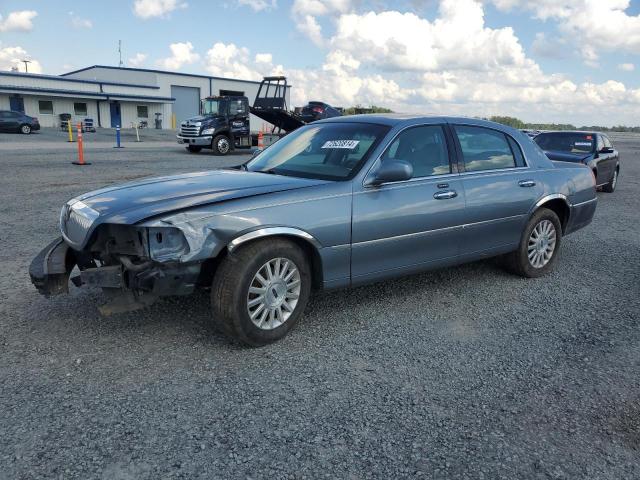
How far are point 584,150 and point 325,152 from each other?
946cm

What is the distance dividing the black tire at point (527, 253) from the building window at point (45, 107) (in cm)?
4577

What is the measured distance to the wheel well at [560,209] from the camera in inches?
225

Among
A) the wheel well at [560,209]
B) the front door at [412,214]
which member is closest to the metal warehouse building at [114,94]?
the front door at [412,214]

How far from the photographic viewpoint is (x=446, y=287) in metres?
5.27

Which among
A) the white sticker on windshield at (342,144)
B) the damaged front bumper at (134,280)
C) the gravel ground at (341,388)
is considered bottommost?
the gravel ground at (341,388)

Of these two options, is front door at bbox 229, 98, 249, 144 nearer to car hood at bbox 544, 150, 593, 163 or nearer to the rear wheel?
car hood at bbox 544, 150, 593, 163

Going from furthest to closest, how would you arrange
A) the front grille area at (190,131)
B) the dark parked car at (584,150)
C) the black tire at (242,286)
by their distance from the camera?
the front grille area at (190,131)
the dark parked car at (584,150)
the black tire at (242,286)

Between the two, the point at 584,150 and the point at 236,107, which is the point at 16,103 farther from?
the point at 584,150

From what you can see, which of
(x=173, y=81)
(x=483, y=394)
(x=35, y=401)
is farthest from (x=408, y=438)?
(x=173, y=81)

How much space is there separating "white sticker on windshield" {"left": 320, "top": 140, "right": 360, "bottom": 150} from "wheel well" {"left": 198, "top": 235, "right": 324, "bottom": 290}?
1.04 meters

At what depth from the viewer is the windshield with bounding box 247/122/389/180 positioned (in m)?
4.32

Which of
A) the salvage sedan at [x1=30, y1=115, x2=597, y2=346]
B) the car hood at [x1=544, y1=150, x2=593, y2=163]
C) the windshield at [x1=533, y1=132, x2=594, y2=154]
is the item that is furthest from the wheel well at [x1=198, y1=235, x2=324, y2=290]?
the windshield at [x1=533, y1=132, x2=594, y2=154]

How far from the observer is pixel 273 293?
3.76 meters

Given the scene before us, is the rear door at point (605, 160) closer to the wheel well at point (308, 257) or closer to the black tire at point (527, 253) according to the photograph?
the black tire at point (527, 253)
